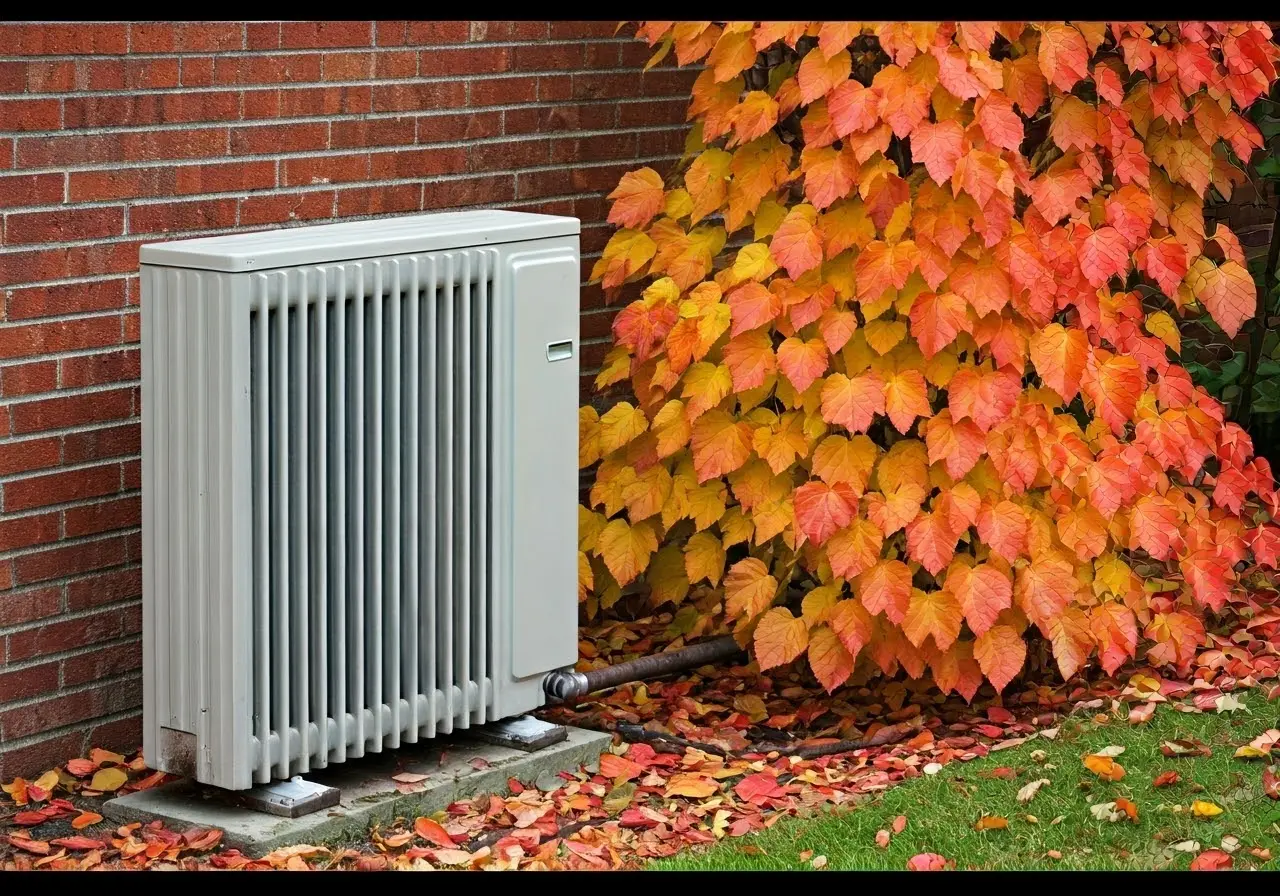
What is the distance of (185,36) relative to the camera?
12.7 feet

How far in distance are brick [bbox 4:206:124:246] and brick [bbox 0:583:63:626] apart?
2.38 ft

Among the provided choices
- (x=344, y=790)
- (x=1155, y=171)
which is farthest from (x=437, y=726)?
(x=1155, y=171)

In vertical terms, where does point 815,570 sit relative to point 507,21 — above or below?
below

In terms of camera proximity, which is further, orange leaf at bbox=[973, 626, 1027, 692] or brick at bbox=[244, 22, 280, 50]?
orange leaf at bbox=[973, 626, 1027, 692]

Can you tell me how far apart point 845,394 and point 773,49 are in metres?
0.99

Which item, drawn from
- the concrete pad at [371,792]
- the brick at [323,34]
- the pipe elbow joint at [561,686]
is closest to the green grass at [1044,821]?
the concrete pad at [371,792]

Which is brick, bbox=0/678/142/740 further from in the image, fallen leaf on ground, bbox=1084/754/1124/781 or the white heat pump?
fallen leaf on ground, bbox=1084/754/1124/781

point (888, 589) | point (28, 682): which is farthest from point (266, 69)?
point (888, 589)

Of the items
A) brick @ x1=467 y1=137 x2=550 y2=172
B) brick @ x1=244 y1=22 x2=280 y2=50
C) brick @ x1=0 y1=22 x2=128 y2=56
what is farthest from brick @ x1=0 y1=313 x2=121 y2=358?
brick @ x1=467 y1=137 x2=550 y2=172

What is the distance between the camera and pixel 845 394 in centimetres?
413

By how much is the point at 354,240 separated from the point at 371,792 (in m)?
1.17

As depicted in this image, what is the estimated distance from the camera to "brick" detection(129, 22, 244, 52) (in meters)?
3.78

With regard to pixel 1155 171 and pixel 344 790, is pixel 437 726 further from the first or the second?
pixel 1155 171

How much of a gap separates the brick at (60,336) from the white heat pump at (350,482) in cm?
33
